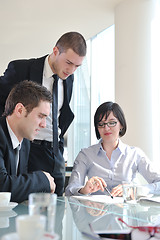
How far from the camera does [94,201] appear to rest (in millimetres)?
1409

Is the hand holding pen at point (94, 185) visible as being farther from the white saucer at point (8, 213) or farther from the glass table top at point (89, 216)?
the white saucer at point (8, 213)

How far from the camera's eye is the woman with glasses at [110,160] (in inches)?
79.9

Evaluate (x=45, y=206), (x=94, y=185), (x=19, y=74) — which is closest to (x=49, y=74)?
(x=19, y=74)

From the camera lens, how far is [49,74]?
2.11m

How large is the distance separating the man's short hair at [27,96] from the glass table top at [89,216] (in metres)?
0.54

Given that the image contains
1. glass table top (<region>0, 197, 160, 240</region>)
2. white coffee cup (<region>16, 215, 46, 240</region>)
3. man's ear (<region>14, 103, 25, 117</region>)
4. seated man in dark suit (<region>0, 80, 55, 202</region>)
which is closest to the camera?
white coffee cup (<region>16, 215, 46, 240</region>)

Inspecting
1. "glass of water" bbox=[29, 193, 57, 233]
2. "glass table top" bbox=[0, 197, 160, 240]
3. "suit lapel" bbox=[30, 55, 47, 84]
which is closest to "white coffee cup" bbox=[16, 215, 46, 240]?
"glass of water" bbox=[29, 193, 57, 233]

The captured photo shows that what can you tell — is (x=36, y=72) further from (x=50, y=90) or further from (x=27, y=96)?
(x=27, y=96)

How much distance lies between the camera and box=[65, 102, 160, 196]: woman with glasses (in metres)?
2.03

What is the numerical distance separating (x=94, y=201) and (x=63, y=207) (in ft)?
0.66

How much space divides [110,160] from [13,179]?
0.95m

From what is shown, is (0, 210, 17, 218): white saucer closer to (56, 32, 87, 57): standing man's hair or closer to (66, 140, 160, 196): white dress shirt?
(66, 140, 160, 196): white dress shirt

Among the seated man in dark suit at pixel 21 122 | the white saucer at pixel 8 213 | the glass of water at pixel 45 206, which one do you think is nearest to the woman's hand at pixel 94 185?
the seated man in dark suit at pixel 21 122

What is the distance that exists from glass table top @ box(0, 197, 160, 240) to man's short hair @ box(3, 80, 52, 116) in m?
0.54
